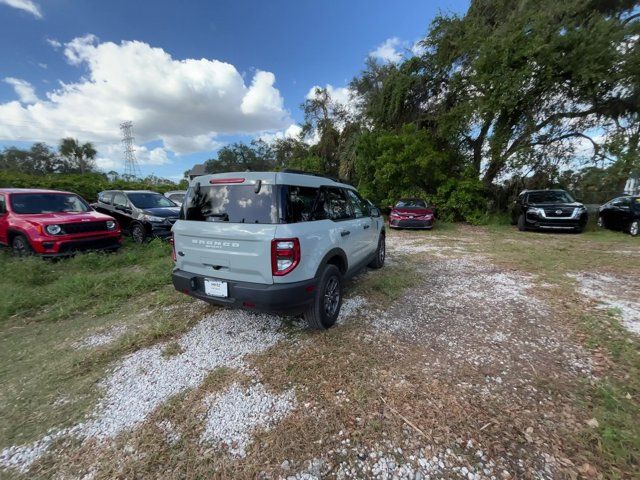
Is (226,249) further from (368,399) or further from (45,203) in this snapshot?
(45,203)

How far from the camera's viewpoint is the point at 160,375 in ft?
8.24

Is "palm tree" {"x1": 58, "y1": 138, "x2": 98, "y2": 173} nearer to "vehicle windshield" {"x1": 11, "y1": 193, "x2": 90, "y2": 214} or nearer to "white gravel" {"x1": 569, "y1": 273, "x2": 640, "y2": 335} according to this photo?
"vehicle windshield" {"x1": 11, "y1": 193, "x2": 90, "y2": 214}

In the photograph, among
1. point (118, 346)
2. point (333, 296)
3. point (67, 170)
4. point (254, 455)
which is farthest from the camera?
point (67, 170)

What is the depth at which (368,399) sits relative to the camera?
86.4 inches

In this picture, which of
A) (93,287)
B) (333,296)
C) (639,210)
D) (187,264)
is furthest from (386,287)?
(639,210)

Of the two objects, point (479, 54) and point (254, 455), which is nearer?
point (254, 455)

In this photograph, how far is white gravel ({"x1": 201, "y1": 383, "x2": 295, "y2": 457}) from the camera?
6.15 feet

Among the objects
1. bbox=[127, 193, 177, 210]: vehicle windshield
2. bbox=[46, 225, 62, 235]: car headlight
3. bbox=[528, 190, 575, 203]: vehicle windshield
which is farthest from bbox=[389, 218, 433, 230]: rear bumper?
bbox=[46, 225, 62, 235]: car headlight

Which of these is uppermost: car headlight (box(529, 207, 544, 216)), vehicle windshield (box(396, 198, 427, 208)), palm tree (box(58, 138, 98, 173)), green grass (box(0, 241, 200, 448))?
palm tree (box(58, 138, 98, 173))

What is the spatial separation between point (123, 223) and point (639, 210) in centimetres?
1625

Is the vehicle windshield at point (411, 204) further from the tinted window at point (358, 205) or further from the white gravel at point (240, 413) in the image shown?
the white gravel at point (240, 413)

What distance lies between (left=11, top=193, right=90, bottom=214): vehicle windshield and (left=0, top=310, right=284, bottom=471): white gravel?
17.9 feet

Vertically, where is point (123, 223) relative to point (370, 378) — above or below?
above

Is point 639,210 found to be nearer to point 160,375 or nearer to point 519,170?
point 519,170
